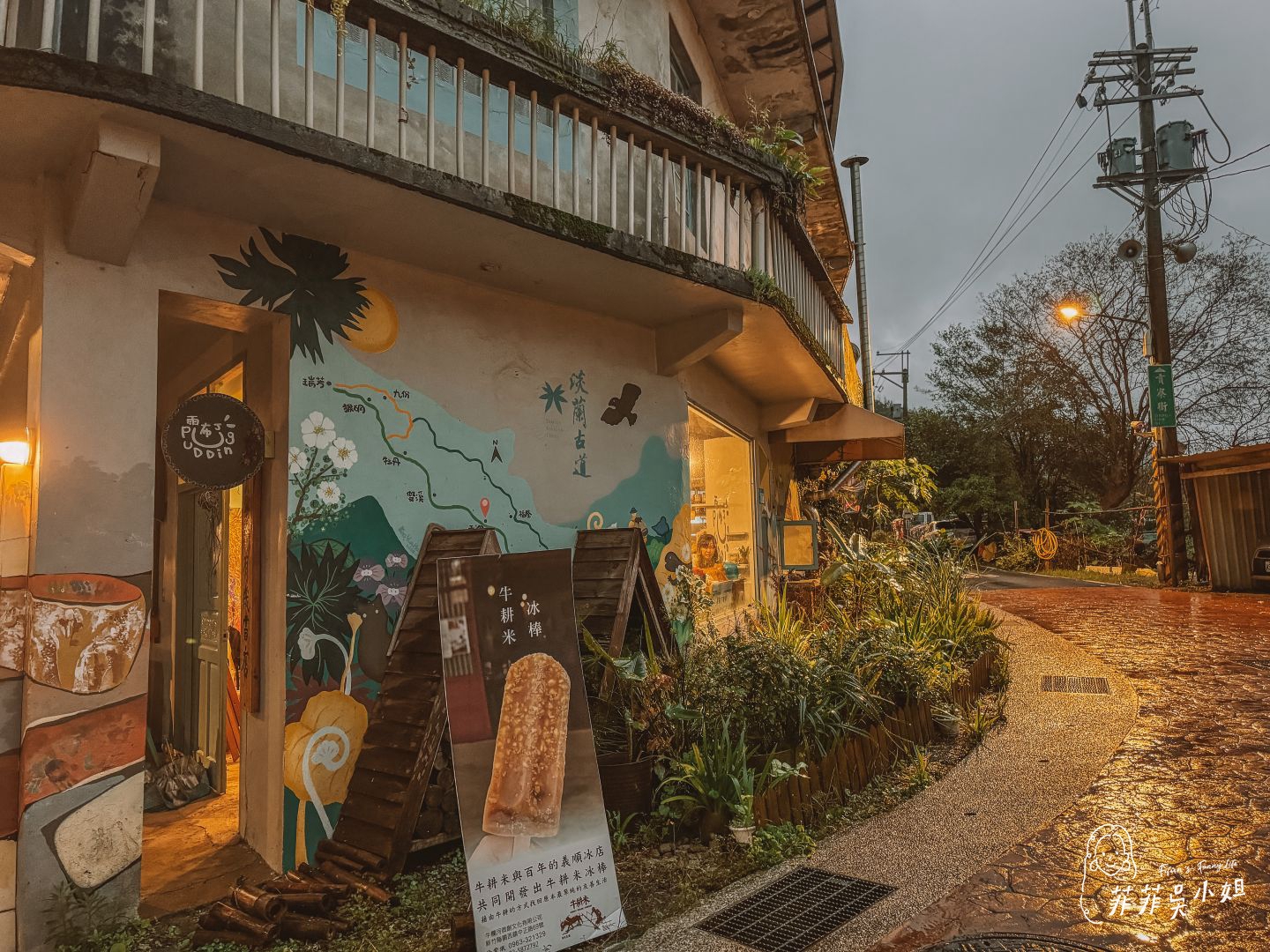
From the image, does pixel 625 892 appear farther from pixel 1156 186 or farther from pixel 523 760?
pixel 1156 186

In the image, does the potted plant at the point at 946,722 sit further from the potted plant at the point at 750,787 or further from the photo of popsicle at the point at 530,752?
the photo of popsicle at the point at 530,752

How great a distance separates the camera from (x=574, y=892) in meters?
3.54

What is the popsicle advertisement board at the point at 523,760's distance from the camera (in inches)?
134

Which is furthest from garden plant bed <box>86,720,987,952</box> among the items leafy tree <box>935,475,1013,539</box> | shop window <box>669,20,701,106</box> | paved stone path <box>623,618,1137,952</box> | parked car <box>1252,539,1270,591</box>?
leafy tree <box>935,475,1013,539</box>

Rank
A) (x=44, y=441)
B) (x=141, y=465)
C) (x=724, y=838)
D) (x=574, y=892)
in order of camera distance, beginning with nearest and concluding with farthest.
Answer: (x=574, y=892) → (x=44, y=441) → (x=141, y=465) → (x=724, y=838)

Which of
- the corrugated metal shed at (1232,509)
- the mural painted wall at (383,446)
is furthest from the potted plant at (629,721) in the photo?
the corrugated metal shed at (1232,509)

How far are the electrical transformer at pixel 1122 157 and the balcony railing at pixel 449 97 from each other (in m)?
15.7

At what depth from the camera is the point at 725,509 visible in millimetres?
10094

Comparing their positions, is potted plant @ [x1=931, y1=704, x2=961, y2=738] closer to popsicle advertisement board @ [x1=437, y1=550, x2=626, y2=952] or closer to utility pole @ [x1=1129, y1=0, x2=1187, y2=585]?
popsicle advertisement board @ [x1=437, y1=550, x2=626, y2=952]

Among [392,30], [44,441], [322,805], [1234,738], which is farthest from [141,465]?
[1234,738]

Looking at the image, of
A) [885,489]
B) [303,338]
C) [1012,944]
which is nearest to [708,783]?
[1012,944]

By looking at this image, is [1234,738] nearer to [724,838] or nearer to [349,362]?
[724,838]

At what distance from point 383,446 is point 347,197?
5.00ft

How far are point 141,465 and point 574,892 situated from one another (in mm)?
3032
